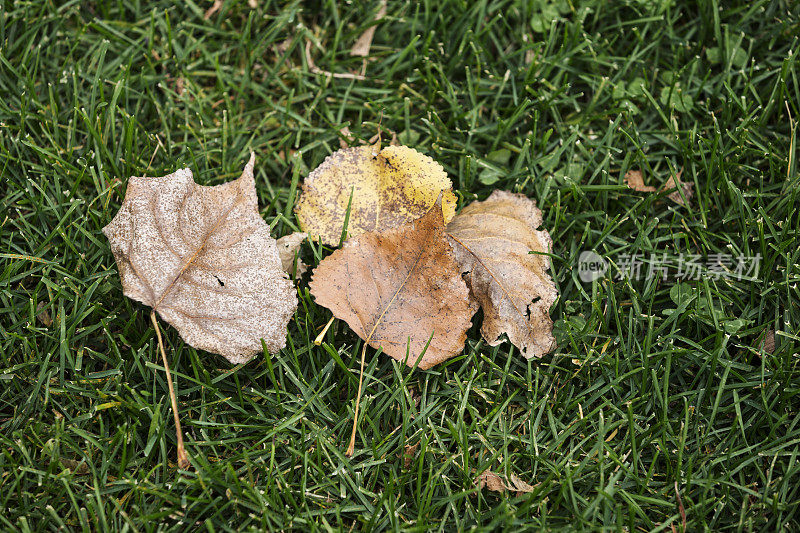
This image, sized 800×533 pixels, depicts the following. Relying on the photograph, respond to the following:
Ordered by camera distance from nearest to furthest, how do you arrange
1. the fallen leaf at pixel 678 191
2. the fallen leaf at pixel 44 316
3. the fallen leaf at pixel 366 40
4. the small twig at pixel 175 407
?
the small twig at pixel 175 407
the fallen leaf at pixel 44 316
the fallen leaf at pixel 678 191
the fallen leaf at pixel 366 40

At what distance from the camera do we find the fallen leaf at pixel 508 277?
203 centimetres

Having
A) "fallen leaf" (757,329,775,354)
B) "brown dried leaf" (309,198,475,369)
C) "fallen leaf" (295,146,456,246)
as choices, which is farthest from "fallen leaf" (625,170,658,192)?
"brown dried leaf" (309,198,475,369)

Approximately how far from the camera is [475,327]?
2.10 metres

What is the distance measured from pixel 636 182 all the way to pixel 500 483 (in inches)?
49.8

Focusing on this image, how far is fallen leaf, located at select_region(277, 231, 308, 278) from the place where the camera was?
2129mm

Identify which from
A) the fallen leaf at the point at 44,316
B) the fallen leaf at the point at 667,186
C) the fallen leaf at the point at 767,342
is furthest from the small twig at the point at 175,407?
the fallen leaf at the point at 767,342

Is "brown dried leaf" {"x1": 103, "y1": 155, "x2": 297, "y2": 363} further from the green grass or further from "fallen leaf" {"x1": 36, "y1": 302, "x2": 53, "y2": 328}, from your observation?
"fallen leaf" {"x1": 36, "y1": 302, "x2": 53, "y2": 328}

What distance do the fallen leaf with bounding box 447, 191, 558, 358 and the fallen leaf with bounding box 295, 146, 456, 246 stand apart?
136mm

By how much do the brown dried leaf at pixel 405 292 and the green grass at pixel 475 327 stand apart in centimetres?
11

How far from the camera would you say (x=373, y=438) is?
6.25ft

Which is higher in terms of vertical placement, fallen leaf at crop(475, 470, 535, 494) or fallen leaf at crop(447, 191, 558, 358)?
fallen leaf at crop(447, 191, 558, 358)

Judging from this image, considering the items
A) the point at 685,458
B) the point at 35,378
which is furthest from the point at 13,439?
the point at 685,458

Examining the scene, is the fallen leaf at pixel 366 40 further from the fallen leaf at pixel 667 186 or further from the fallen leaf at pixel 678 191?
the fallen leaf at pixel 678 191

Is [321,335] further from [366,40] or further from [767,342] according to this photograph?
[767,342]
